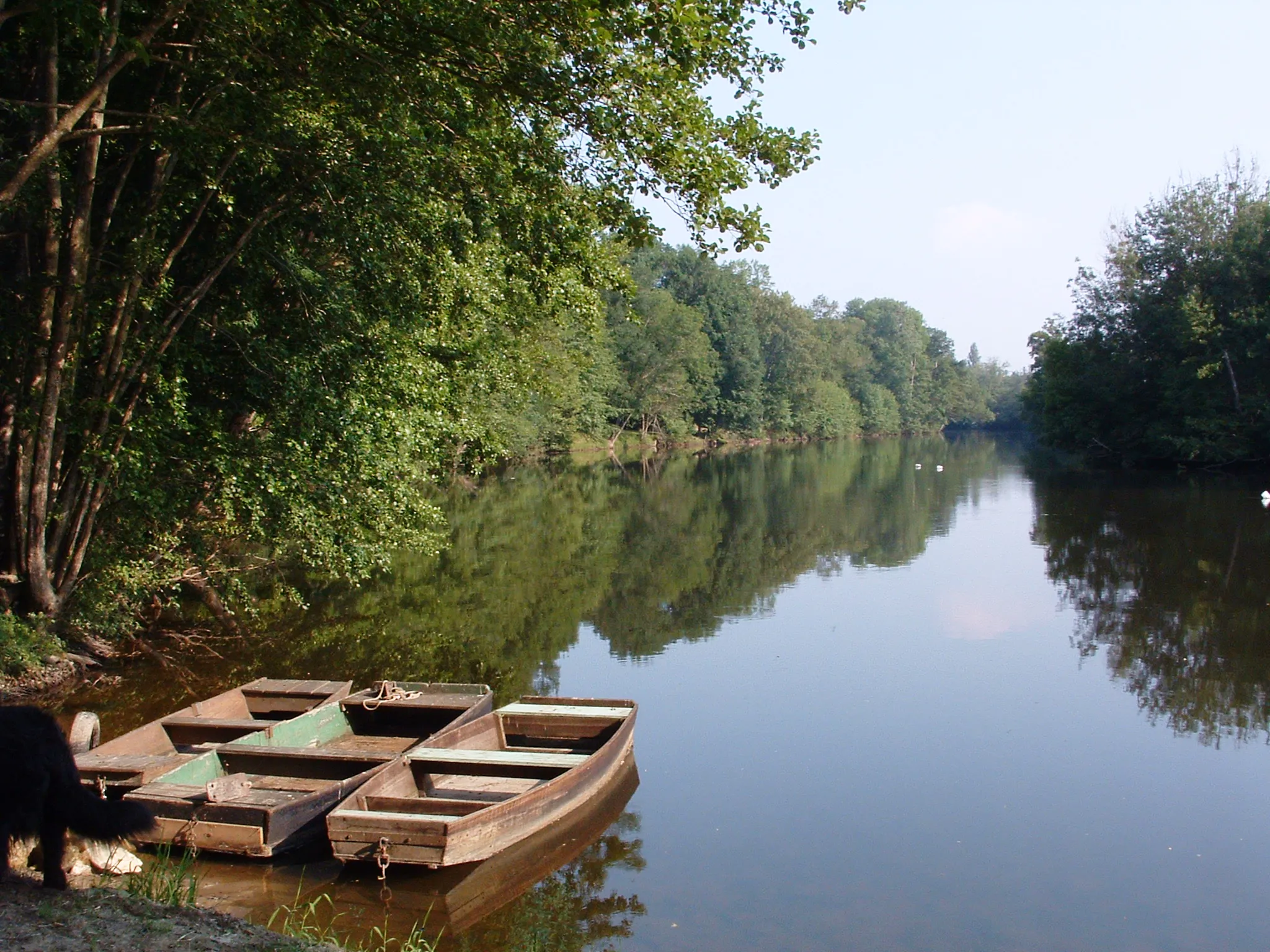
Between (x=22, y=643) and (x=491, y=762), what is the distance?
19.0 ft

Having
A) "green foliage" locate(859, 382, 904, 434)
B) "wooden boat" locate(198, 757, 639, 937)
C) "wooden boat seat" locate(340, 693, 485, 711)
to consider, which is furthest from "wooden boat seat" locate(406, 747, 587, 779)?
"green foliage" locate(859, 382, 904, 434)

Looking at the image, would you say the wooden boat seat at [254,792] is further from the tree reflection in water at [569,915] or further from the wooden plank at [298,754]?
the tree reflection in water at [569,915]

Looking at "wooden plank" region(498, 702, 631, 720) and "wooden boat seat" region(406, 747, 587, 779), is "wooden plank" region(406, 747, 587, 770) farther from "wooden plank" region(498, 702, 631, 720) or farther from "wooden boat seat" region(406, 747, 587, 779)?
"wooden plank" region(498, 702, 631, 720)

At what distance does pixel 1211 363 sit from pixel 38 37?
42673 millimetres

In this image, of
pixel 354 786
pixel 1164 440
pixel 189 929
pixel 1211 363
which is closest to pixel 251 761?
pixel 354 786

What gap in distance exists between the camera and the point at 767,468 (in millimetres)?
53219

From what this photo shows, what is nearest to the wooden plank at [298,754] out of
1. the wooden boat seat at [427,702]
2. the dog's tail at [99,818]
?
the wooden boat seat at [427,702]

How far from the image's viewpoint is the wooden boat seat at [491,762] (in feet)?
27.9

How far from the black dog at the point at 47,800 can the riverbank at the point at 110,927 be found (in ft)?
0.61

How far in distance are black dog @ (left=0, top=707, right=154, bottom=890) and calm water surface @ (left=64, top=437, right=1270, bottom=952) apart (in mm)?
2162

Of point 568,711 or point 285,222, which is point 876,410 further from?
point 568,711

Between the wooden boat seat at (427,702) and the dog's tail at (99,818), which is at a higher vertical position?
the dog's tail at (99,818)

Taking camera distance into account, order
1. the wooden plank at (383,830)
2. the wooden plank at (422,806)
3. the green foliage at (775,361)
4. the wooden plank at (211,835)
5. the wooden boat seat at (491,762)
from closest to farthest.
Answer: the wooden plank at (383,830) → the wooden plank at (211,835) → the wooden plank at (422,806) → the wooden boat seat at (491,762) → the green foliage at (775,361)

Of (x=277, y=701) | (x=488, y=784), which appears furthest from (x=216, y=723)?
(x=488, y=784)
